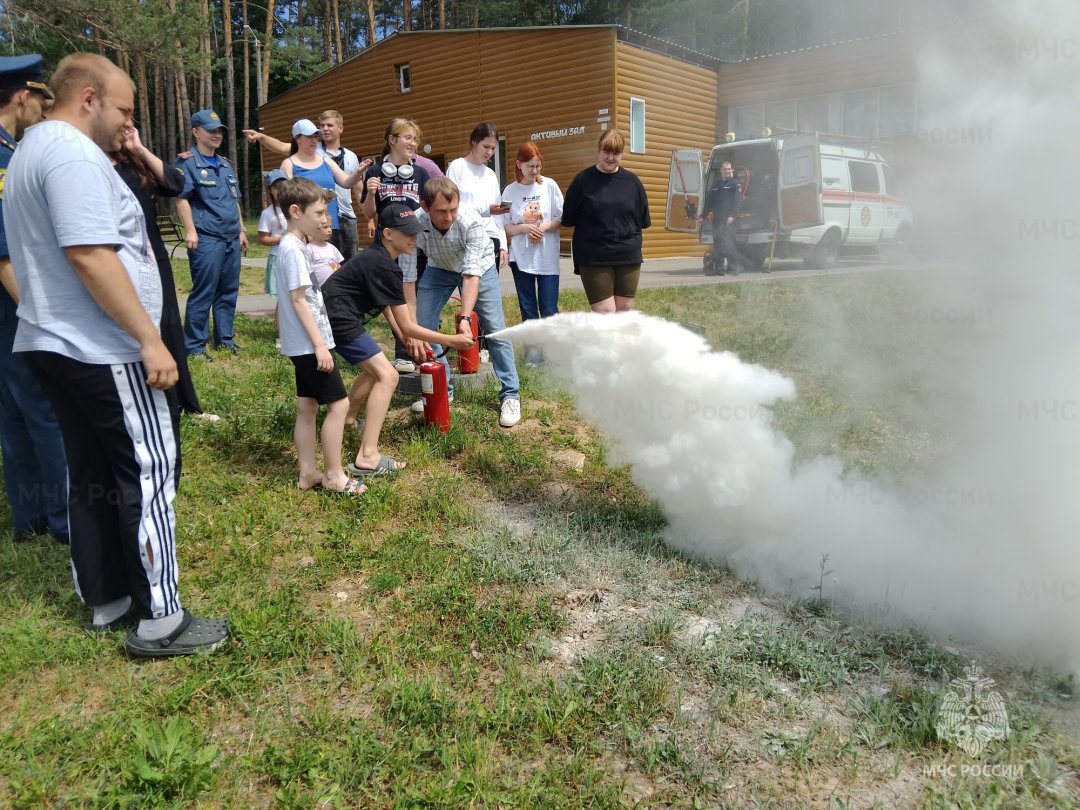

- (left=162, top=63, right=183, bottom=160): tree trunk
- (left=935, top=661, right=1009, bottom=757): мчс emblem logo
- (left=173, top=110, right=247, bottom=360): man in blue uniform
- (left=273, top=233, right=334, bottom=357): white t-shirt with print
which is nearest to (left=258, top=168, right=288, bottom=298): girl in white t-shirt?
(left=173, top=110, right=247, bottom=360): man in blue uniform

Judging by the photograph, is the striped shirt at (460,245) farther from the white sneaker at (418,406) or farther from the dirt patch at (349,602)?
the dirt patch at (349,602)

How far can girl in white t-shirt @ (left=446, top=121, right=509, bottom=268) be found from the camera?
6.06 metres

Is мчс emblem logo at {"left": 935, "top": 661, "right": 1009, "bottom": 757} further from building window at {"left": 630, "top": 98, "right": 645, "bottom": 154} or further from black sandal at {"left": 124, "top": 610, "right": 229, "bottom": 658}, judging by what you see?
building window at {"left": 630, "top": 98, "right": 645, "bottom": 154}

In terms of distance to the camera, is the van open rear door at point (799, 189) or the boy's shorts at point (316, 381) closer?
the boy's shorts at point (316, 381)

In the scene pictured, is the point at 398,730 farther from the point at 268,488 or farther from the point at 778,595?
the point at 268,488

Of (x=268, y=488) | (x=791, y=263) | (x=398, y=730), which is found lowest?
(x=398, y=730)

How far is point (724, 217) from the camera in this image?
45.7ft

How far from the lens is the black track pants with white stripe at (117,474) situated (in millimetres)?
2758

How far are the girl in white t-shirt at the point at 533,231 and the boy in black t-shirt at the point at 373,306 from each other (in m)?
1.69

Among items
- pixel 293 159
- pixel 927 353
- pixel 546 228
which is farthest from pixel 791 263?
pixel 293 159

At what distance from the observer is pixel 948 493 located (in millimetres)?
3828

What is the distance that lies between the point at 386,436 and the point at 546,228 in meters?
2.29

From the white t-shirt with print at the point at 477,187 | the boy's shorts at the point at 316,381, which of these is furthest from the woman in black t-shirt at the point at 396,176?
the boy's shorts at the point at 316,381

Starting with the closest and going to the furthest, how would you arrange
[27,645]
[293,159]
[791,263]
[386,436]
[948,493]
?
[27,645] < [948,493] < [386,436] < [293,159] < [791,263]
